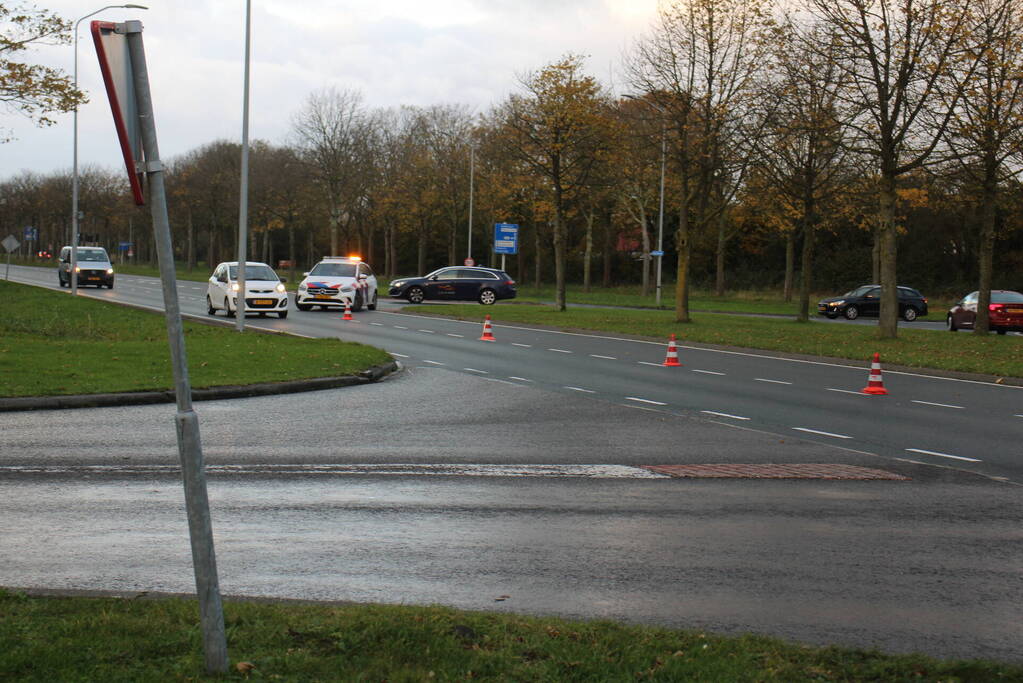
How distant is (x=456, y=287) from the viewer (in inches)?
1881

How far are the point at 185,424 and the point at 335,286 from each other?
34899 mm

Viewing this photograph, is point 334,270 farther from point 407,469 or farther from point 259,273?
point 407,469

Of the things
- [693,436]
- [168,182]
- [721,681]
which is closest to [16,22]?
[693,436]

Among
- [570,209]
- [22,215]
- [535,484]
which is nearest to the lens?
[535,484]

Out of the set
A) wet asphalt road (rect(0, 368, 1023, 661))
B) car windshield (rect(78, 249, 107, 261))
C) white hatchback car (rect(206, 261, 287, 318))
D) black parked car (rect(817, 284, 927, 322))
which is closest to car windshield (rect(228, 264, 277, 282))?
white hatchback car (rect(206, 261, 287, 318))

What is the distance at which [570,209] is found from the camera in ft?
167

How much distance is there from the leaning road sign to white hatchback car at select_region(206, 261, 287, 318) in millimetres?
29433

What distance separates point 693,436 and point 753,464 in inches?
70.5

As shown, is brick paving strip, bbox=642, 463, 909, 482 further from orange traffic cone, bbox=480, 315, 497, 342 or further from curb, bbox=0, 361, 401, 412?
orange traffic cone, bbox=480, 315, 497, 342

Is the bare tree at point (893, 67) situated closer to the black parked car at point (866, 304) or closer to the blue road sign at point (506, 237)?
the black parked car at point (866, 304)

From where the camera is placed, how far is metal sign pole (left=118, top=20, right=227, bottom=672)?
13.0 feet

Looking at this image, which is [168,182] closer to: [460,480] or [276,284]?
[276,284]

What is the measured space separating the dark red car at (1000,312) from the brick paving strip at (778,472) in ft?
89.1

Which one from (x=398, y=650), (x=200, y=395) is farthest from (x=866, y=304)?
(x=398, y=650)
